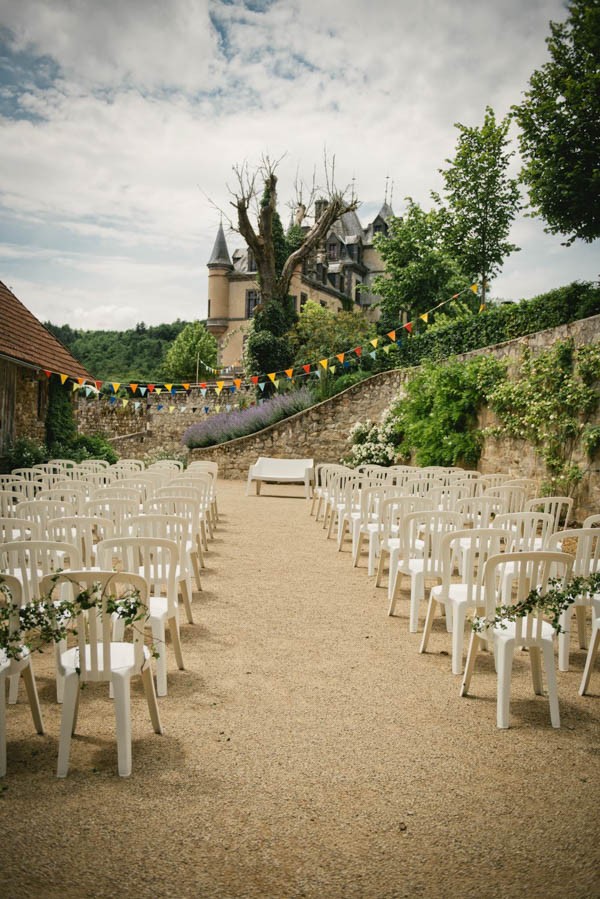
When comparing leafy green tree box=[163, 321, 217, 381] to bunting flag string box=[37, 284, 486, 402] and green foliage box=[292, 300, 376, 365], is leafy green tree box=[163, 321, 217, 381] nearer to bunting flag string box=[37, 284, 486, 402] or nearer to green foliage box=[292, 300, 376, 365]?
bunting flag string box=[37, 284, 486, 402]

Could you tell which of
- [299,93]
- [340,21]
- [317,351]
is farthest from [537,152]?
[317,351]

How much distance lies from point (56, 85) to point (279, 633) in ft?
56.5

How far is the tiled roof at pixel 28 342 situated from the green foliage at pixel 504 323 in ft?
28.8

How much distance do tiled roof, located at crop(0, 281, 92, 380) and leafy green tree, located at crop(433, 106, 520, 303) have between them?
13.5m

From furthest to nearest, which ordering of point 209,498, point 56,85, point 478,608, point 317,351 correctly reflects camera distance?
point 317,351
point 56,85
point 209,498
point 478,608

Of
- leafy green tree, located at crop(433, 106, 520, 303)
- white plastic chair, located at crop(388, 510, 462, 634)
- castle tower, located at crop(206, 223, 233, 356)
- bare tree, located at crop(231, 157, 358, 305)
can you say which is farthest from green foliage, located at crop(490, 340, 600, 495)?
castle tower, located at crop(206, 223, 233, 356)

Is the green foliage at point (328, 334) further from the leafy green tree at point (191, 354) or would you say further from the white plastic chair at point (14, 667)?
the leafy green tree at point (191, 354)

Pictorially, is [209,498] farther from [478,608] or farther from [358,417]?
[358,417]

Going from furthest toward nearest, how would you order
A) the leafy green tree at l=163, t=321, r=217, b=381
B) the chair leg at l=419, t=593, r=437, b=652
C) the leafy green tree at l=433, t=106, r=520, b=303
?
1. the leafy green tree at l=163, t=321, r=217, b=381
2. the leafy green tree at l=433, t=106, r=520, b=303
3. the chair leg at l=419, t=593, r=437, b=652

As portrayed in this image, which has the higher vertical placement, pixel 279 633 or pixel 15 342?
pixel 15 342

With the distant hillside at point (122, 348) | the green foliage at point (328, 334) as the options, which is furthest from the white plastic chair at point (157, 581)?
the distant hillside at point (122, 348)

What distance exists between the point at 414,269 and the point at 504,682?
24.4m

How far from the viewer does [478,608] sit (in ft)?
13.6

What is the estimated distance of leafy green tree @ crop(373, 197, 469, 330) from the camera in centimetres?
2602
